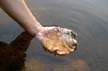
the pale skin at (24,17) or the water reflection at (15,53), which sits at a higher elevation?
the pale skin at (24,17)

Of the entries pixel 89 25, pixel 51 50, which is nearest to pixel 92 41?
pixel 89 25

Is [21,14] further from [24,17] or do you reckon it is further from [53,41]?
[53,41]

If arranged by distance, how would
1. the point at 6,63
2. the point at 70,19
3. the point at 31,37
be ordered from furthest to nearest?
the point at 70,19 < the point at 31,37 < the point at 6,63

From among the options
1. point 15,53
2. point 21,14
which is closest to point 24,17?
point 21,14

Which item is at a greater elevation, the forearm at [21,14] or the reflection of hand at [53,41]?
the forearm at [21,14]

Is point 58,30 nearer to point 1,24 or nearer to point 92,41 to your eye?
point 92,41
